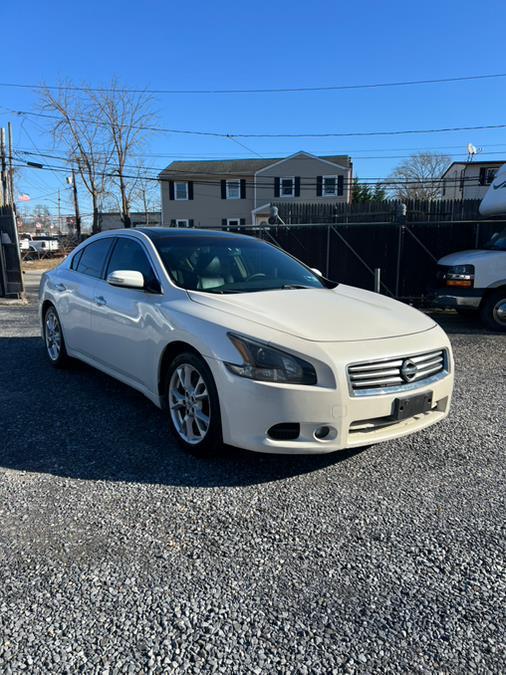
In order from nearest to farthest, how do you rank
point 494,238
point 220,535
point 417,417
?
point 220,535, point 417,417, point 494,238

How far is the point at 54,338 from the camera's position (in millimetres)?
5957

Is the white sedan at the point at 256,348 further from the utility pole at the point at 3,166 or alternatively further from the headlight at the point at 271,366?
the utility pole at the point at 3,166

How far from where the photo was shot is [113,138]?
36.6 metres

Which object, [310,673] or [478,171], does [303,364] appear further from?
[478,171]

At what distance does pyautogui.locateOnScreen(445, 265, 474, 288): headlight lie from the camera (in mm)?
8188

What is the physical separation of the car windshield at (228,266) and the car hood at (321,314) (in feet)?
0.78

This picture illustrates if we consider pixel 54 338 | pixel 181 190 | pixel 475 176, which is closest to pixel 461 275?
pixel 54 338

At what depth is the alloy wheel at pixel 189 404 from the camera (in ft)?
11.3

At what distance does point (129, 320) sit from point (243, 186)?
3625 cm

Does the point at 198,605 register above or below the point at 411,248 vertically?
below

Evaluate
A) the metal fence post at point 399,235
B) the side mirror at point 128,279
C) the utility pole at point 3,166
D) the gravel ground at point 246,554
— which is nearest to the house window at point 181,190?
the utility pole at point 3,166

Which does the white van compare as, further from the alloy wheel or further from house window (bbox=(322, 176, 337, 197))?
house window (bbox=(322, 176, 337, 197))

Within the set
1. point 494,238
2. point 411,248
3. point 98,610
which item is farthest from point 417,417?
point 411,248

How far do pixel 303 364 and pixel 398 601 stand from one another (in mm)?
1325
